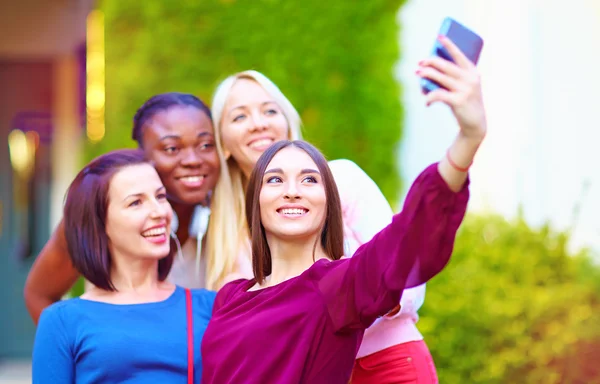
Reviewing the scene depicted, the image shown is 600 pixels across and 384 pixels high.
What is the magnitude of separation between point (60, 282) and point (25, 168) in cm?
526

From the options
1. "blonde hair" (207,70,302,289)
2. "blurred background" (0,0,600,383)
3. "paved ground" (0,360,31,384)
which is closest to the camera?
"blonde hair" (207,70,302,289)

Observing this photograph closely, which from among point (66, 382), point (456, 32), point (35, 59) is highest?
point (35, 59)

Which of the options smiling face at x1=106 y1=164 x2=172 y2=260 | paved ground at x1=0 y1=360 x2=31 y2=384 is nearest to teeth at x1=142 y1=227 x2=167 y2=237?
smiling face at x1=106 y1=164 x2=172 y2=260

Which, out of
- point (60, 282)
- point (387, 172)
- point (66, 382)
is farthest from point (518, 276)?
point (66, 382)

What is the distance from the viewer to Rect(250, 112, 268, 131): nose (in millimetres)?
3078

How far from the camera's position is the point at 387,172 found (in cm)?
603

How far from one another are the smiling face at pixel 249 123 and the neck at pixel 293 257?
778mm

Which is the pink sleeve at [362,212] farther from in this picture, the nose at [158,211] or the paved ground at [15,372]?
the paved ground at [15,372]

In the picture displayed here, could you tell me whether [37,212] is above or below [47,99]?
below

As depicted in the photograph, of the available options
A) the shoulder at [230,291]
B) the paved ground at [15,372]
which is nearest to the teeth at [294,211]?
the shoulder at [230,291]

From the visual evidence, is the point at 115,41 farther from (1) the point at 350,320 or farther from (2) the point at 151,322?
(1) the point at 350,320

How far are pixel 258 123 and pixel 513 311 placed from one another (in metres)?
2.26

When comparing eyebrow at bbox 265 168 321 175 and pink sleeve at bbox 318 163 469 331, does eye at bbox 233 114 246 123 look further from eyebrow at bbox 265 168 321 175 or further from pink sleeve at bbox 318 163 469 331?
pink sleeve at bbox 318 163 469 331

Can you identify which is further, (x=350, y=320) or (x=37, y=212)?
(x=37, y=212)
